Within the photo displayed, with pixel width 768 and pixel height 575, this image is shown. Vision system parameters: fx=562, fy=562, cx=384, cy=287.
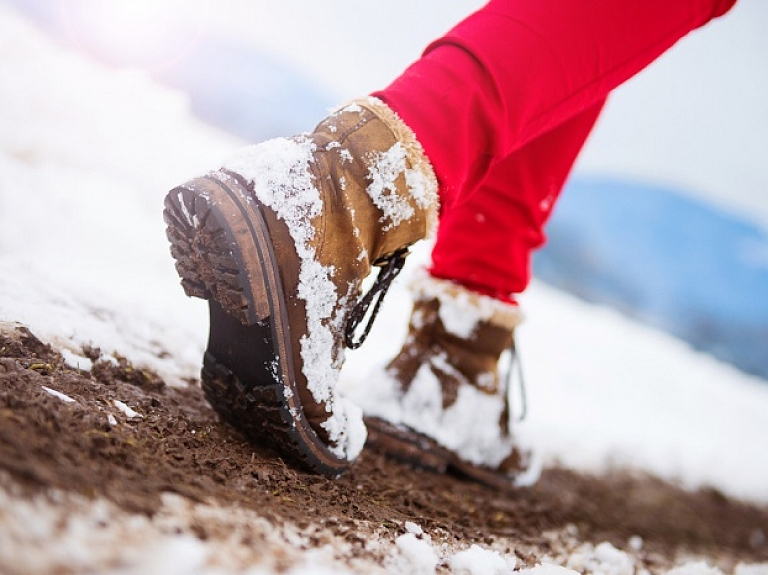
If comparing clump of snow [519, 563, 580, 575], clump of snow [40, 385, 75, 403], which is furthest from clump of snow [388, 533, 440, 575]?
clump of snow [40, 385, 75, 403]

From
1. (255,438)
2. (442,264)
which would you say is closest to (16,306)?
(255,438)

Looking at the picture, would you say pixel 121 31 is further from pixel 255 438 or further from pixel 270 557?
pixel 270 557

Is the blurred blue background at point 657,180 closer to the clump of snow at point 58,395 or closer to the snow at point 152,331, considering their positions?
the snow at point 152,331

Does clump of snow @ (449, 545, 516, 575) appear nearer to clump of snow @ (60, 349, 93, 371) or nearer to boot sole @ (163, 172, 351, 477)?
boot sole @ (163, 172, 351, 477)


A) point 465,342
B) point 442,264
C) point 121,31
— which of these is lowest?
point 465,342

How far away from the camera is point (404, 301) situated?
2168mm

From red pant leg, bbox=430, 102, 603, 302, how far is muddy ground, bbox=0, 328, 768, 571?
388mm

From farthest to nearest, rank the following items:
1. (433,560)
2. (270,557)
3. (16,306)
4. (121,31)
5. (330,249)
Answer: (121,31)
(16,306)
(330,249)
(433,560)
(270,557)

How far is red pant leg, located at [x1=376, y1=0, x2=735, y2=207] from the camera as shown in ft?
2.29

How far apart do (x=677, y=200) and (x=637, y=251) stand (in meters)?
0.59

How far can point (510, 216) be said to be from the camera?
1061mm

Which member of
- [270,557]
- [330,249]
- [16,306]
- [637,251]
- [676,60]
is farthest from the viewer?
[637,251]

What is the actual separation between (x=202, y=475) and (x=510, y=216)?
28.6 inches

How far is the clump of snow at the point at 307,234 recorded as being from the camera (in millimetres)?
646
